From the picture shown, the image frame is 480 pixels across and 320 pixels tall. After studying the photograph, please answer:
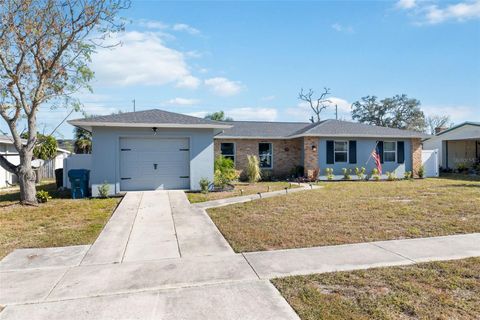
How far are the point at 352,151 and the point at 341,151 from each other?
2.21ft

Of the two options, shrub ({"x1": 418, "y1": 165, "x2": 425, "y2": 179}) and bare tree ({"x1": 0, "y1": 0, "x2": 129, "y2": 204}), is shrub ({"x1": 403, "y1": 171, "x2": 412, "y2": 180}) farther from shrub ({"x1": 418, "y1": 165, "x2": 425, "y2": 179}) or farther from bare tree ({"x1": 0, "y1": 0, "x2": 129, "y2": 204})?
bare tree ({"x1": 0, "y1": 0, "x2": 129, "y2": 204})

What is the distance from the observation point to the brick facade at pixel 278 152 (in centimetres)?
1858

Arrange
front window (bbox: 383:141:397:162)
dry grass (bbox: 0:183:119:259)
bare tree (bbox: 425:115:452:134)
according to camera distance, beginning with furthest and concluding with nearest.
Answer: bare tree (bbox: 425:115:452:134) < front window (bbox: 383:141:397:162) < dry grass (bbox: 0:183:119:259)

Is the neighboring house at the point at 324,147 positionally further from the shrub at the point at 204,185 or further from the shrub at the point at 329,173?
the shrub at the point at 204,185

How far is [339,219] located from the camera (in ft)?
24.5

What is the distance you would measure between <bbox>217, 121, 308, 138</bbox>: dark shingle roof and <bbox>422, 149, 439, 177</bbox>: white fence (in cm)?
866

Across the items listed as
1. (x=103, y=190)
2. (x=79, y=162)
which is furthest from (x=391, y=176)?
(x=79, y=162)

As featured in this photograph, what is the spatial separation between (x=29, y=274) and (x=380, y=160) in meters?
18.6

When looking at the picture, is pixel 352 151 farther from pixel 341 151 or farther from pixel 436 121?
pixel 436 121

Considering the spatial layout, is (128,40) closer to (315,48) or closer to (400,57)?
(315,48)

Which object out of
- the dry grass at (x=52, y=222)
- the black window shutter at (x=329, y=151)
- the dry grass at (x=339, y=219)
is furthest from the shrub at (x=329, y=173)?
the dry grass at (x=52, y=222)

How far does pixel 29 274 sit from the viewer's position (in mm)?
4215

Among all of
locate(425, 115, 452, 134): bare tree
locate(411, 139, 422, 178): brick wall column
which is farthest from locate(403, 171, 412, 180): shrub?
locate(425, 115, 452, 134): bare tree

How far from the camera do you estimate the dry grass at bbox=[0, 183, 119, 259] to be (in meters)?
5.78
